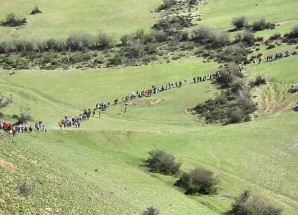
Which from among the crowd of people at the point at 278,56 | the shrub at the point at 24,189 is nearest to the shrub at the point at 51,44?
the crowd of people at the point at 278,56

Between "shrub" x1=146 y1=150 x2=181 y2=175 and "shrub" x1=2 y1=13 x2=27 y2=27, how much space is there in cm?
10290

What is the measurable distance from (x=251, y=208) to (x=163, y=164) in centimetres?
1232

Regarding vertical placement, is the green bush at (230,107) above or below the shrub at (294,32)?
below

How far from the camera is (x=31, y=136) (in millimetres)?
50594

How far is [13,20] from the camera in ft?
465

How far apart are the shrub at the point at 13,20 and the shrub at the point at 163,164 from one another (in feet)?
338

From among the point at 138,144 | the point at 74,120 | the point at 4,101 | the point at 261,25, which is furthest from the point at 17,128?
the point at 261,25

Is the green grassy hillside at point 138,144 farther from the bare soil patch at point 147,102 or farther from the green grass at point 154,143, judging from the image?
the bare soil patch at point 147,102

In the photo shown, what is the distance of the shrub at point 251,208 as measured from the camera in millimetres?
39562

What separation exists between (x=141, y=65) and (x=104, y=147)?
5457 centimetres

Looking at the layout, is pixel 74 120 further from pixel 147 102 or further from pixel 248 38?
pixel 248 38

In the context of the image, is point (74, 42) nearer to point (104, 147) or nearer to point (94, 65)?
point (94, 65)

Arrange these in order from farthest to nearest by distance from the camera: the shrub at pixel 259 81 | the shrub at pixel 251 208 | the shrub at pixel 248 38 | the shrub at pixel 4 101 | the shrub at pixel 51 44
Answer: the shrub at pixel 51 44, the shrub at pixel 248 38, the shrub at pixel 259 81, the shrub at pixel 4 101, the shrub at pixel 251 208

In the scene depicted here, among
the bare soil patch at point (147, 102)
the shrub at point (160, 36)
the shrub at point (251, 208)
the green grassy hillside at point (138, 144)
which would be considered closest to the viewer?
the green grassy hillside at point (138, 144)
